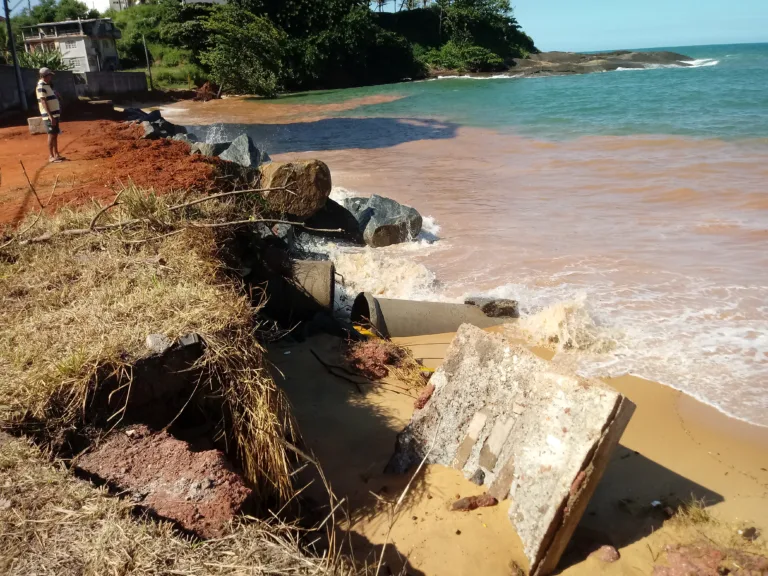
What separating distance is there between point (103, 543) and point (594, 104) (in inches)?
1138

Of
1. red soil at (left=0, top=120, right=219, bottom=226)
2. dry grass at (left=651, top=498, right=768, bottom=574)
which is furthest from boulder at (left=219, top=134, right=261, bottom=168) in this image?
dry grass at (left=651, top=498, right=768, bottom=574)

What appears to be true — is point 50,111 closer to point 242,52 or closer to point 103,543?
point 103,543

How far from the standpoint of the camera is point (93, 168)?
350 inches

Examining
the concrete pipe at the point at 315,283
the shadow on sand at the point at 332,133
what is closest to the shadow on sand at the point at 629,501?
the concrete pipe at the point at 315,283

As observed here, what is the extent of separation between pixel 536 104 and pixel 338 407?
27375 mm

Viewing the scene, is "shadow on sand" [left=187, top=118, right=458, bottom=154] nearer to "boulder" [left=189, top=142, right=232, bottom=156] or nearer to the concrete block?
the concrete block

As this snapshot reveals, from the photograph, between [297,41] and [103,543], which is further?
[297,41]

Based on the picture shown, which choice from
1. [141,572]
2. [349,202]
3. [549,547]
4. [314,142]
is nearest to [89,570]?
[141,572]

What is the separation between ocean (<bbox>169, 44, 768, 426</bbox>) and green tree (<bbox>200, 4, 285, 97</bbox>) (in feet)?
40.1

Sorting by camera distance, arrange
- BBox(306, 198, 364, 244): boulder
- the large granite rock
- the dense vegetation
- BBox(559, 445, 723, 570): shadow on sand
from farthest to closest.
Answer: the dense vegetation → the large granite rock → BBox(306, 198, 364, 244): boulder → BBox(559, 445, 723, 570): shadow on sand

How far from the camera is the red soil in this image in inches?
268

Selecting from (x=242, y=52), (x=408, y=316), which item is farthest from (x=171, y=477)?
(x=242, y=52)

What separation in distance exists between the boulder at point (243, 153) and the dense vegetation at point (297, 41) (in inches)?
1094

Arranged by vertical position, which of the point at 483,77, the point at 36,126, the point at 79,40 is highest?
the point at 79,40
